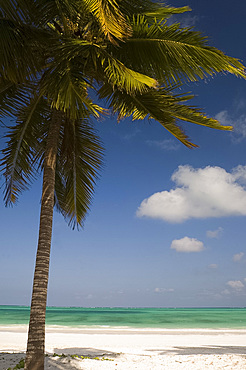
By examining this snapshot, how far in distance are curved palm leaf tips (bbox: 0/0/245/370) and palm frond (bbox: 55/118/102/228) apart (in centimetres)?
5

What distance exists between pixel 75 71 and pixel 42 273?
3.79 metres

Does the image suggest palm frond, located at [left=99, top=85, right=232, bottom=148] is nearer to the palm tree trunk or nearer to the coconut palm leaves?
the coconut palm leaves

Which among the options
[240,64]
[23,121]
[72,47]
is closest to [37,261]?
[23,121]

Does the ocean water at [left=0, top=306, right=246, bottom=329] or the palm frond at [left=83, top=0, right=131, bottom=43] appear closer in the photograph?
the palm frond at [left=83, top=0, right=131, bottom=43]

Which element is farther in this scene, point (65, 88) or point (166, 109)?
point (166, 109)

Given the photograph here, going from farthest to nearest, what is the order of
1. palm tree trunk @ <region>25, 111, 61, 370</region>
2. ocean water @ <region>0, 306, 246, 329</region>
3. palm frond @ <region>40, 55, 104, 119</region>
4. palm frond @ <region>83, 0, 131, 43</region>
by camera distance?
1. ocean water @ <region>0, 306, 246, 329</region>
2. palm frond @ <region>40, 55, 104, 119</region>
3. palm tree trunk @ <region>25, 111, 61, 370</region>
4. palm frond @ <region>83, 0, 131, 43</region>

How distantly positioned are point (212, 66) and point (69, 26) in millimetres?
2765

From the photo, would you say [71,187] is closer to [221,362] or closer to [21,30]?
[21,30]

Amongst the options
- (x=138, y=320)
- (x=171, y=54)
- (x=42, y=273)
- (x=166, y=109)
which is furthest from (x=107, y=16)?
(x=138, y=320)

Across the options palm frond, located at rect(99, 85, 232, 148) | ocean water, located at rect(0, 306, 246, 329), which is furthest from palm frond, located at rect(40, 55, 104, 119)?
ocean water, located at rect(0, 306, 246, 329)

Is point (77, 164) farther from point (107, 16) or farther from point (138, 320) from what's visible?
point (138, 320)

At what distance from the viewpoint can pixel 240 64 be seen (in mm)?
5320

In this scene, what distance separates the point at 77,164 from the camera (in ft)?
26.6

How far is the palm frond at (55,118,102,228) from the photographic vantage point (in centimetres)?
791
